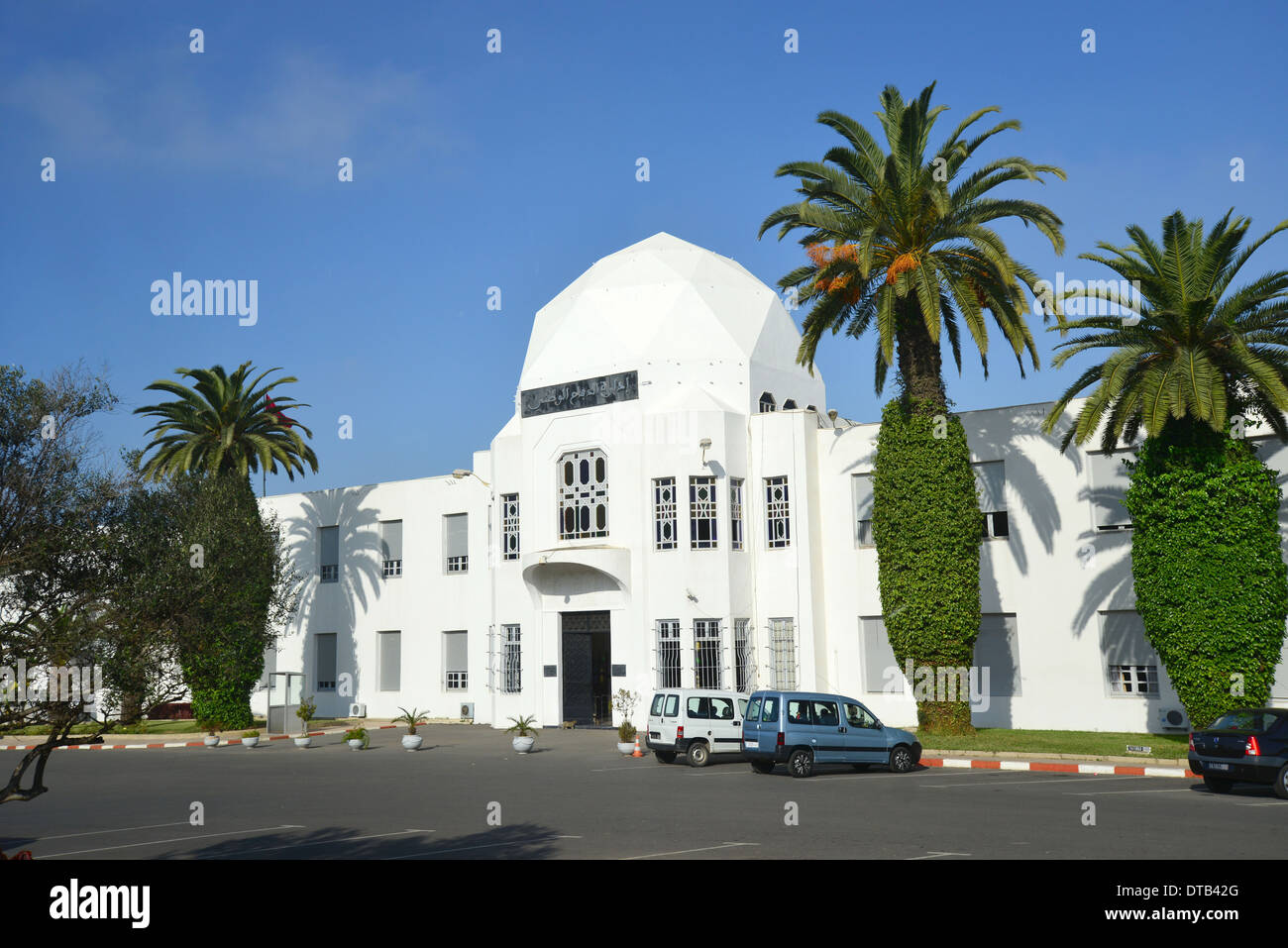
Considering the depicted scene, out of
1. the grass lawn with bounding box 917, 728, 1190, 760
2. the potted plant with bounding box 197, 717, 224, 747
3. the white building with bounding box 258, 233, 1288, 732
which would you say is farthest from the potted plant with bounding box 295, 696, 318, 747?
the grass lawn with bounding box 917, 728, 1190, 760

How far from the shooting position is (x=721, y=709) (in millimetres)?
23672

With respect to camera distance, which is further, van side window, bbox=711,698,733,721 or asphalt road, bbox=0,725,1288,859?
van side window, bbox=711,698,733,721

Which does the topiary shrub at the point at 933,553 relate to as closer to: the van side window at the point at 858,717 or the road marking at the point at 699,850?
the van side window at the point at 858,717

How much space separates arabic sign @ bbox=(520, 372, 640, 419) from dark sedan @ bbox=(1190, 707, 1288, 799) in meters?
19.6

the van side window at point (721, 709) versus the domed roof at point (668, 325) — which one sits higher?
the domed roof at point (668, 325)

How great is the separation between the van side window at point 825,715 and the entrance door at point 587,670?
1311 cm

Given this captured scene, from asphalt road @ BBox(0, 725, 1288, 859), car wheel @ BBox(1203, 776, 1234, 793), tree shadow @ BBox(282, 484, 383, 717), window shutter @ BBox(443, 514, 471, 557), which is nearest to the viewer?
asphalt road @ BBox(0, 725, 1288, 859)

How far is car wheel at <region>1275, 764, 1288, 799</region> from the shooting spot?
1644 centimetres

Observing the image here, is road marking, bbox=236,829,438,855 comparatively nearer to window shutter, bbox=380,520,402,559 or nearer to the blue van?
the blue van

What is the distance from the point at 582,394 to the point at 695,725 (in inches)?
557

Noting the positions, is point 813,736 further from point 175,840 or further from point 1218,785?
point 175,840

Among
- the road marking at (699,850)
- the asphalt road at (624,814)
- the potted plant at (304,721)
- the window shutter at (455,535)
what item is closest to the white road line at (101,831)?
the asphalt road at (624,814)

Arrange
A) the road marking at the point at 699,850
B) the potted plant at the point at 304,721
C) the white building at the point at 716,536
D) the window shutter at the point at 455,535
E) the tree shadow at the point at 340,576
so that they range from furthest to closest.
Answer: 1. the tree shadow at the point at 340,576
2. the window shutter at the point at 455,535
3. the potted plant at the point at 304,721
4. the white building at the point at 716,536
5. the road marking at the point at 699,850

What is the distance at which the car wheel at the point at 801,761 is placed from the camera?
67.0ft
